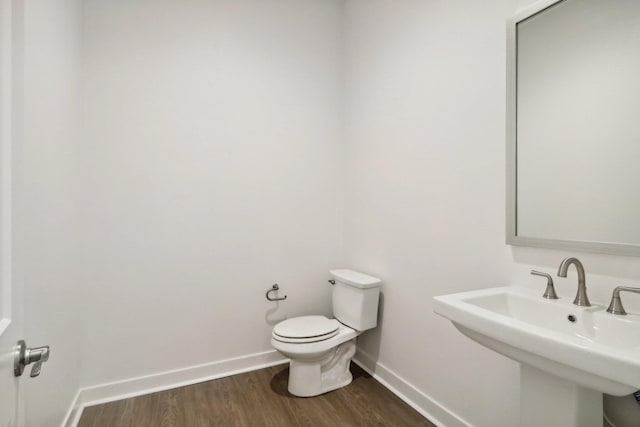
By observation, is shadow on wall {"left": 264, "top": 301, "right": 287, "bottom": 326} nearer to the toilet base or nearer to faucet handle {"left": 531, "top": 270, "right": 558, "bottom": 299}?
the toilet base

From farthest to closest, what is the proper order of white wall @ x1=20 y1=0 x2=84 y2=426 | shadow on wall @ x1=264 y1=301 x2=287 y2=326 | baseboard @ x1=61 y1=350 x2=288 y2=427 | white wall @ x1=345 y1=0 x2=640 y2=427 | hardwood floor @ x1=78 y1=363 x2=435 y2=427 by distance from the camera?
1. shadow on wall @ x1=264 y1=301 x2=287 y2=326
2. baseboard @ x1=61 y1=350 x2=288 y2=427
3. hardwood floor @ x1=78 y1=363 x2=435 y2=427
4. white wall @ x1=345 y1=0 x2=640 y2=427
5. white wall @ x1=20 y1=0 x2=84 y2=426

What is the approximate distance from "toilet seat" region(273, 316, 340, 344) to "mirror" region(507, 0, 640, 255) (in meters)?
1.22

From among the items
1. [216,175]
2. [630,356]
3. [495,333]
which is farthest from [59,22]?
[630,356]

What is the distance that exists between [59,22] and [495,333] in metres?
2.33

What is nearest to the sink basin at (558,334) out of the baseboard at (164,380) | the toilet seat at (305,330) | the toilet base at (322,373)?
the toilet seat at (305,330)

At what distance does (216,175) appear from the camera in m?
2.31

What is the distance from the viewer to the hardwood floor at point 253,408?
180 cm

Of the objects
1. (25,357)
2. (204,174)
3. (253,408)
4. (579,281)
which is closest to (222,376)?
(253,408)

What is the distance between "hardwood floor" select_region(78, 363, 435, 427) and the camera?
1.80 metres

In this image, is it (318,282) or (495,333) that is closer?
(495,333)

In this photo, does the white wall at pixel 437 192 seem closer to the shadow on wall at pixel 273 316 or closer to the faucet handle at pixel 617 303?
the faucet handle at pixel 617 303

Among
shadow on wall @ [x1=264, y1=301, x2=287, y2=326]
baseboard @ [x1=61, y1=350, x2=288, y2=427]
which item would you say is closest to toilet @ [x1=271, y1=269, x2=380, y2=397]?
shadow on wall @ [x1=264, y1=301, x2=287, y2=326]

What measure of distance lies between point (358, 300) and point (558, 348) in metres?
1.44

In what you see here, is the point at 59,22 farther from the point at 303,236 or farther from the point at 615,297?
the point at 615,297
